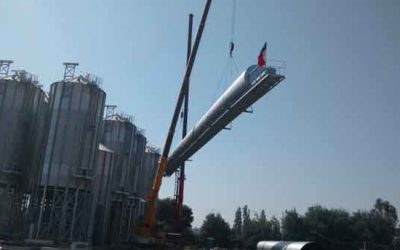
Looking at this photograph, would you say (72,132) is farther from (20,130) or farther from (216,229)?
(216,229)

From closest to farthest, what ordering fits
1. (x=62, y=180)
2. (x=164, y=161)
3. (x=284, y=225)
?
(x=62, y=180), (x=164, y=161), (x=284, y=225)

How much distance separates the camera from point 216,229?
10344 cm

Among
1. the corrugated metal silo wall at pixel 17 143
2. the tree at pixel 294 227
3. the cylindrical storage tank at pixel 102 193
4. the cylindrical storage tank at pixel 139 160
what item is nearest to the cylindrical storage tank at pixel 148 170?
the cylindrical storage tank at pixel 139 160

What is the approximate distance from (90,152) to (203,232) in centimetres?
6287

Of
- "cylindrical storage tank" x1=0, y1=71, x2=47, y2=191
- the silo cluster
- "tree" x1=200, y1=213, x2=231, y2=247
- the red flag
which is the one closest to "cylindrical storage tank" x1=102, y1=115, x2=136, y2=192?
the silo cluster

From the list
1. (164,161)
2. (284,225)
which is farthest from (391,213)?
(164,161)

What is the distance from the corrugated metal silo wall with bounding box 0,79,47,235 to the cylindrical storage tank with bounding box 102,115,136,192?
13.2 m

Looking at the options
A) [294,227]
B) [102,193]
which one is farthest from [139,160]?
[294,227]

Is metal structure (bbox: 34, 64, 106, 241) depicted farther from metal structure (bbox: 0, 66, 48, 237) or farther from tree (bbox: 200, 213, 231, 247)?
tree (bbox: 200, 213, 231, 247)

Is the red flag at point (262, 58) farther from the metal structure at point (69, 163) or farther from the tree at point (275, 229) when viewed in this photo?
the tree at point (275, 229)

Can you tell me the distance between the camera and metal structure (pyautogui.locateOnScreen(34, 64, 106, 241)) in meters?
44.9

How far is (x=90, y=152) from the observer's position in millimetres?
47344

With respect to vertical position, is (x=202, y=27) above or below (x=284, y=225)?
above

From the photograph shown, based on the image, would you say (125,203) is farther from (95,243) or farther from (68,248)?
(68,248)
